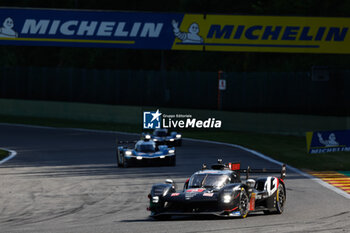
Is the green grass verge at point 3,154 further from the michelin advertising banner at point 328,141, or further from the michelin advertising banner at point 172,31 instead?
the michelin advertising banner at point 328,141

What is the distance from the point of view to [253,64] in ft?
213

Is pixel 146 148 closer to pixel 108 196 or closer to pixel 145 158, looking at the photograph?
pixel 145 158

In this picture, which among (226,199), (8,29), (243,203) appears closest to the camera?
(226,199)

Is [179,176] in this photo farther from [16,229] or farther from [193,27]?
[193,27]

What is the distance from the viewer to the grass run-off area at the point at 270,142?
30.2 metres

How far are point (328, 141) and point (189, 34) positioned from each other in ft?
28.6

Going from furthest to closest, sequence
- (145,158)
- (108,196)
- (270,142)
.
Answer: (270,142) < (145,158) < (108,196)

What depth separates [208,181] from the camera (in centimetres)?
1695

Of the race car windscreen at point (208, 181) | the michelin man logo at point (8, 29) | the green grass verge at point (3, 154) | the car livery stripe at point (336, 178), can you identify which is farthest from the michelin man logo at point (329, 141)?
the race car windscreen at point (208, 181)

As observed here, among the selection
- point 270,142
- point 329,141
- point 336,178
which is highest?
point 329,141

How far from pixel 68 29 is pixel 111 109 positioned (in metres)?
15.7

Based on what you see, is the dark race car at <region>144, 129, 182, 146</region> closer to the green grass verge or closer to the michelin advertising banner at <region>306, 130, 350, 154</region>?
the green grass verge

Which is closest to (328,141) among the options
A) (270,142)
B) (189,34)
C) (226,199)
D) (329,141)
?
(329,141)

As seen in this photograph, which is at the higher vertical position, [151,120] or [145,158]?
[151,120]
